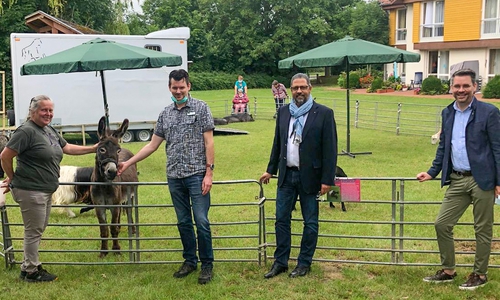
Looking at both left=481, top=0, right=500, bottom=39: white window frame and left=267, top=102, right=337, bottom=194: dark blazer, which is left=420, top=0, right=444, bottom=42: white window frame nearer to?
left=481, top=0, right=500, bottom=39: white window frame

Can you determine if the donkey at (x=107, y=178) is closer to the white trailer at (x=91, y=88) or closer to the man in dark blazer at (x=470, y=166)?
the man in dark blazer at (x=470, y=166)

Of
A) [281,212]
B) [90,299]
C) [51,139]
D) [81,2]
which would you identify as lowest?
[90,299]

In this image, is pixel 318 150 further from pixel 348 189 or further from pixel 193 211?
pixel 193 211

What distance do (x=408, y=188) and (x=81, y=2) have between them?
73.8ft

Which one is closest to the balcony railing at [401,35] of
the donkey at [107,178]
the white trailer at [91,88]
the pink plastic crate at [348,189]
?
the white trailer at [91,88]

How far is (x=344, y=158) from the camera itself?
1202cm

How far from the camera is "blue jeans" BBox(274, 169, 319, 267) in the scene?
4.92 meters

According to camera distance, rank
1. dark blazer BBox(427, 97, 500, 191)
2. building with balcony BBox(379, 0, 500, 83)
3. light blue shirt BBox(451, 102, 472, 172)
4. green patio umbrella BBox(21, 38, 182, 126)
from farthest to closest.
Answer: building with balcony BBox(379, 0, 500, 83)
green patio umbrella BBox(21, 38, 182, 126)
light blue shirt BBox(451, 102, 472, 172)
dark blazer BBox(427, 97, 500, 191)

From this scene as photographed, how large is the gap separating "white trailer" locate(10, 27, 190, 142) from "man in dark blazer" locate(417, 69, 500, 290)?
426 inches

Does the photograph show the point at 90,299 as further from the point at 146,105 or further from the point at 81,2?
the point at 81,2

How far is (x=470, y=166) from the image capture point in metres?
4.46

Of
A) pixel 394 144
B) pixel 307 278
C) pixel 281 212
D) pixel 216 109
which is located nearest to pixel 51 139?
pixel 281 212

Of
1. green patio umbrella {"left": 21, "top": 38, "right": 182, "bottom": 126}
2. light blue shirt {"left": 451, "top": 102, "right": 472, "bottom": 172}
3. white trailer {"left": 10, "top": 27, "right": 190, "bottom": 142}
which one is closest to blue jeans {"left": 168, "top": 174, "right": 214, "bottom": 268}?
light blue shirt {"left": 451, "top": 102, "right": 472, "bottom": 172}

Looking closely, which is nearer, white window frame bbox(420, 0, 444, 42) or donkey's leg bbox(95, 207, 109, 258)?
donkey's leg bbox(95, 207, 109, 258)
